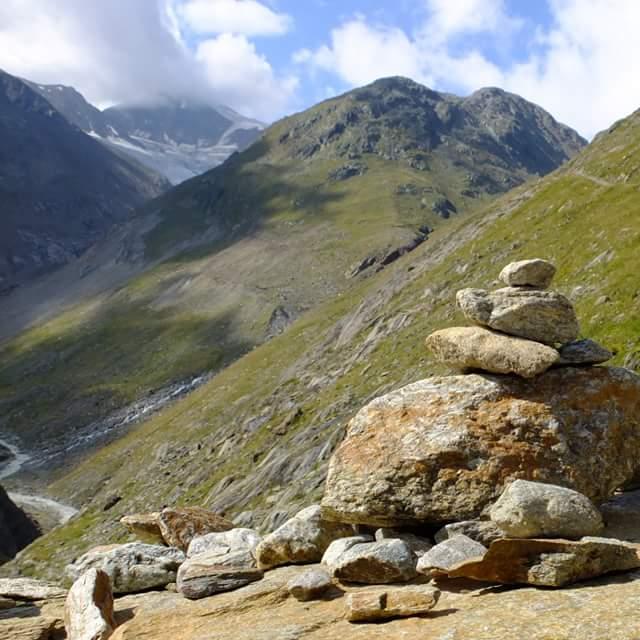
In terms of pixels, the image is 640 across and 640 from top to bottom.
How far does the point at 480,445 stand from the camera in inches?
802

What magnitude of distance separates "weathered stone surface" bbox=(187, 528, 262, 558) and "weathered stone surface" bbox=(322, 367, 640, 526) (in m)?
3.26

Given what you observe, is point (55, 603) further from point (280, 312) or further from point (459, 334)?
point (280, 312)

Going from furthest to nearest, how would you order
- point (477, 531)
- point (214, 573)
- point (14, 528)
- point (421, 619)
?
point (14, 528), point (214, 573), point (477, 531), point (421, 619)

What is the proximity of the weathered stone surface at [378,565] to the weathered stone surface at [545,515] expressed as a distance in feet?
8.75

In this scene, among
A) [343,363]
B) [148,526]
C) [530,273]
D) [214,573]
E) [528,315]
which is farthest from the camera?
[343,363]

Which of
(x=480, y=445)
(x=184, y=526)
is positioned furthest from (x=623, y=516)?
(x=184, y=526)

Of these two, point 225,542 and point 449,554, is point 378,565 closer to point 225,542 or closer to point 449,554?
point 449,554

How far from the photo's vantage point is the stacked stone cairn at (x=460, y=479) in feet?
58.6

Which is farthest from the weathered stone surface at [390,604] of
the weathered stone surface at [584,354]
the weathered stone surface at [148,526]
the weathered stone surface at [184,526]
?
the weathered stone surface at [148,526]

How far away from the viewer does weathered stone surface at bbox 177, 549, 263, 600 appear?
1959cm

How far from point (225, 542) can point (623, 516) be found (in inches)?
510

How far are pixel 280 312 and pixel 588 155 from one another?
314ft

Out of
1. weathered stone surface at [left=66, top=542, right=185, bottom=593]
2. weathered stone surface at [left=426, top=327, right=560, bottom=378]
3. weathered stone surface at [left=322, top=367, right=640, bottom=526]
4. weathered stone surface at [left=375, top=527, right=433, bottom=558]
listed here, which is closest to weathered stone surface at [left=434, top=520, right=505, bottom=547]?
weathered stone surface at [left=375, top=527, right=433, bottom=558]

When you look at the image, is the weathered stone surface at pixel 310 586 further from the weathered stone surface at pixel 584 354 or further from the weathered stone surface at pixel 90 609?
the weathered stone surface at pixel 584 354
